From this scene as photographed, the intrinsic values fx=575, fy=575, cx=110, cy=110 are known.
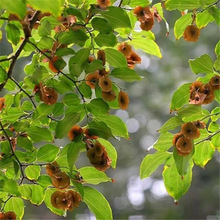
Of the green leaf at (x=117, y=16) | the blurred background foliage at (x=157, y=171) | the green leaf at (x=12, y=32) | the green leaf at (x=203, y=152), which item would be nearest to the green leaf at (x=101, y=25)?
the green leaf at (x=117, y=16)

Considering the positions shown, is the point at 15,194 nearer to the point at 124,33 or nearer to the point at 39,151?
the point at 39,151

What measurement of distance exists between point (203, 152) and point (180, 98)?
15 cm

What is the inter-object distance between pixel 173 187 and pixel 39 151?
0.87 ft

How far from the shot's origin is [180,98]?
966 mm

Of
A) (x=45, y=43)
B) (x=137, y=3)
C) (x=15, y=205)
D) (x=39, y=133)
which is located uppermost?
(x=137, y=3)

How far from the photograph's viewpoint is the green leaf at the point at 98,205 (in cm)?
98

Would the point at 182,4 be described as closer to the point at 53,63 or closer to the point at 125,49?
the point at 125,49

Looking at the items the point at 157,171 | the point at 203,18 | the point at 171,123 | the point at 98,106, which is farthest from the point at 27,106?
the point at 157,171

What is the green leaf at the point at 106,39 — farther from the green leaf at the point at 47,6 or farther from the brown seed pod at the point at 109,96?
the green leaf at the point at 47,6

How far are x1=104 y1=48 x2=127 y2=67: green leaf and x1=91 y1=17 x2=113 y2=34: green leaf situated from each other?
9cm

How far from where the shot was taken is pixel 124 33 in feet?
3.31

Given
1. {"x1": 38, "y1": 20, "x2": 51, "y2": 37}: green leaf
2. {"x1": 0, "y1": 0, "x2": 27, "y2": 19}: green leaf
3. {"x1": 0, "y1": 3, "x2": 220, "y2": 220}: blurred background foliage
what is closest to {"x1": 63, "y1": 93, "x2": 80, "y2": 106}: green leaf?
{"x1": 38, "y1": 20, "x2": 51, "y2": 37}: green leaf

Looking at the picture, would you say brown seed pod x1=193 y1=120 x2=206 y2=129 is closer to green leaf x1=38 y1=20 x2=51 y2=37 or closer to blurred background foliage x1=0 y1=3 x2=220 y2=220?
green leaf x1=38 y1=20 x2=51 y2=37

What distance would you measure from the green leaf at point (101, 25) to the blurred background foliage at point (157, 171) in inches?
237
